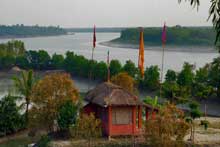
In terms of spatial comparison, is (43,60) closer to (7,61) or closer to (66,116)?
(7,61)

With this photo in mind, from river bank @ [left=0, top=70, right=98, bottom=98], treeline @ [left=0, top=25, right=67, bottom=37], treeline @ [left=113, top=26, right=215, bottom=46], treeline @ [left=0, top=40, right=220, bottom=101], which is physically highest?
treeline @ [left=0, top=25, right=67, bottom=37]

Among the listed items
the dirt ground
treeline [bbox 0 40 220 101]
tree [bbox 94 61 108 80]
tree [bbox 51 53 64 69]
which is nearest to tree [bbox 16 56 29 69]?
treeline [bbox 0 40 220 101]

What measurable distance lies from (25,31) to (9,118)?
15466cm

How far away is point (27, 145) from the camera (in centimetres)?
1792

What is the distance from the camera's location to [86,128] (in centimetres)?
1616

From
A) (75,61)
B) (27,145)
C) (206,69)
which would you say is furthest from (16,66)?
(27,145)

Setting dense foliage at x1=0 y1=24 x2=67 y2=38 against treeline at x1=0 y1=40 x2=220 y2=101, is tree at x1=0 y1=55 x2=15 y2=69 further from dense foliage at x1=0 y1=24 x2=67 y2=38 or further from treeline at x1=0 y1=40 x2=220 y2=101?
dense foliage at x1=0 y1=24 x2=67 y2=38

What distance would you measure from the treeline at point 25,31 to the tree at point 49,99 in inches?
5839

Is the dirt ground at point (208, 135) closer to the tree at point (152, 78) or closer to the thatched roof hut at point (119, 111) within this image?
the thatched roof hut at point (119, 111)

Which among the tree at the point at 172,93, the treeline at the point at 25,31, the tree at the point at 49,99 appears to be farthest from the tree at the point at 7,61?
the treeline at the point at 25,31

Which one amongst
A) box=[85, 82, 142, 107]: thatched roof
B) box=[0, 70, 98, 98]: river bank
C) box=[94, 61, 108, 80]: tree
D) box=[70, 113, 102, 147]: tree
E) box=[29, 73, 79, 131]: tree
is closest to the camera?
box=[70, 113, 102, 147]: tree

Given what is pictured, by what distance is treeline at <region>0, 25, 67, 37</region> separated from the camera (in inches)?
6471

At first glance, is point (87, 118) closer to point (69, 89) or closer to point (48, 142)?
point (48, 142)

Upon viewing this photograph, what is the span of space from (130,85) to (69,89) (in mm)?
5067
